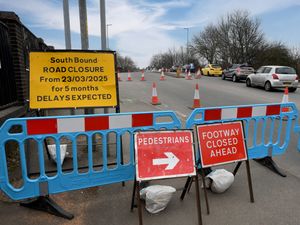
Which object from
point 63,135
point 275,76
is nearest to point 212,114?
point 63,135

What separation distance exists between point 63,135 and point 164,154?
1.19 m

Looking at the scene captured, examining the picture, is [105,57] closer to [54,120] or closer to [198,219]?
[54,120]

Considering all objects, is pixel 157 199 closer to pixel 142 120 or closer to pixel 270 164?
pixel 142 120

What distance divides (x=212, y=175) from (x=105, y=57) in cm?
242

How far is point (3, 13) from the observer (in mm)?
5090

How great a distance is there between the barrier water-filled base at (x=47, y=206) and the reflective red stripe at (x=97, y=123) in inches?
39.4

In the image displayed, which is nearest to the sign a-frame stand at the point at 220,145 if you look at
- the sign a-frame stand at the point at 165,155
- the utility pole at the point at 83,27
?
the sign a-frame stand at the point at 165,155

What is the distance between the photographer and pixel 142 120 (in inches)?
126

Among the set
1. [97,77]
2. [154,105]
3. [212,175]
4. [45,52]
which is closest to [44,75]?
[45,52]

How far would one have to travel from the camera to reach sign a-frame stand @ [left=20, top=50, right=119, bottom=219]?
3629 millimetres

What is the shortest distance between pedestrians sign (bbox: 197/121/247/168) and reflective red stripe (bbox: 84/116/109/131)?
1153mm

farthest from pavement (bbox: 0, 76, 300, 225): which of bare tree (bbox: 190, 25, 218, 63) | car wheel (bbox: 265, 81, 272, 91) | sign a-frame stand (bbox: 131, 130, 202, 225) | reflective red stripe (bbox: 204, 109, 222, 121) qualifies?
bare tree (bbox: 190, 25, 218, 63)

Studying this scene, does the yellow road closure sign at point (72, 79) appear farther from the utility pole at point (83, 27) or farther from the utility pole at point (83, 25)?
the utility pole at point (83, 25)

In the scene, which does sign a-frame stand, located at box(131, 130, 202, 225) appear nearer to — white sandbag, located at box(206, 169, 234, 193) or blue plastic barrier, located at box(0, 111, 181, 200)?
blue plastic barrier, located at box(0, 111, 181, 200)
